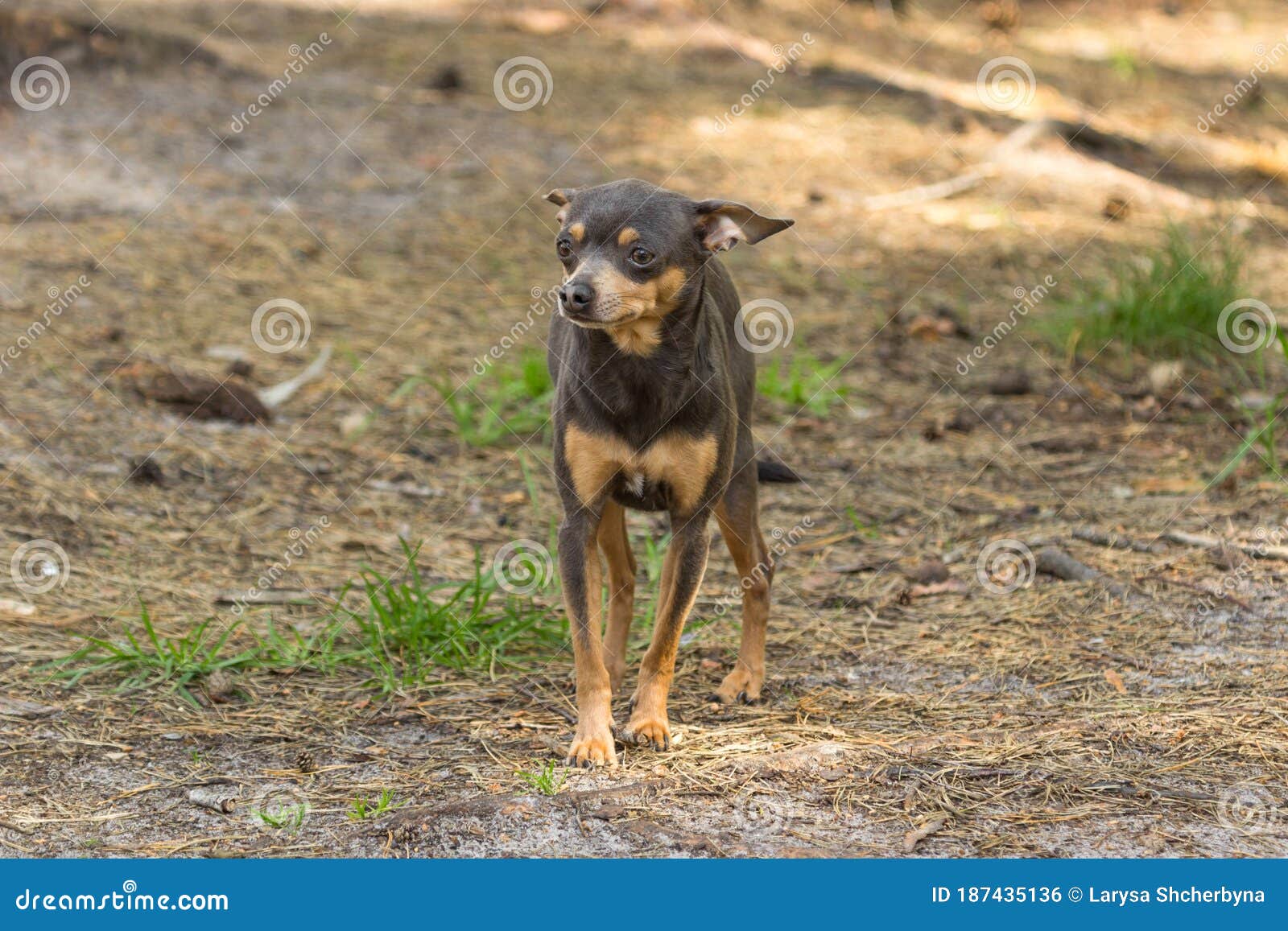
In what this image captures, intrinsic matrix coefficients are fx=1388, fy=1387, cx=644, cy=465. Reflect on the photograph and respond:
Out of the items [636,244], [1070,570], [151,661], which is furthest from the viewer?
[1070,570]

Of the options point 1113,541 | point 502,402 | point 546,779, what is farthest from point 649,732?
point 502,402

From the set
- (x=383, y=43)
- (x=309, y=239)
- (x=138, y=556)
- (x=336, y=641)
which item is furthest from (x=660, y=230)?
(x=383, y=43)

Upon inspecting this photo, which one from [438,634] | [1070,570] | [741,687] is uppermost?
[1070,570]

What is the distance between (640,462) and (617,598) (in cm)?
74

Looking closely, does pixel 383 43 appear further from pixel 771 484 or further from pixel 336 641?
pixel 336 641

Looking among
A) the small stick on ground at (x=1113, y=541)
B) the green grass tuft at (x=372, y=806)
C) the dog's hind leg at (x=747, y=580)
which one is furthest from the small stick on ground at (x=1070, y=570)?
the green grass tuft at (x=372, y=806)

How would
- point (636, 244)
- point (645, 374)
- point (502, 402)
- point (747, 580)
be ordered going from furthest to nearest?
point (502, 402), point (747, 580), point (645, 374), point (636, 244)

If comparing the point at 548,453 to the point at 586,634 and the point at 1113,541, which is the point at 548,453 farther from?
the point at 1113,541

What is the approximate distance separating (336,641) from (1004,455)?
317 cm

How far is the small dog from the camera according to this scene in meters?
3.83

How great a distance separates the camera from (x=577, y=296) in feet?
11.8

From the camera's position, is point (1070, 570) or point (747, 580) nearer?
point (747, 580)

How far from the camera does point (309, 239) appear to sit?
26.8 ft

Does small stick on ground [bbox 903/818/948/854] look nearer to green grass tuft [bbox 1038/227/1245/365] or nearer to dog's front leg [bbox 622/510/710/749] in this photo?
dog's front leg [bbox 622/510/710/749]
